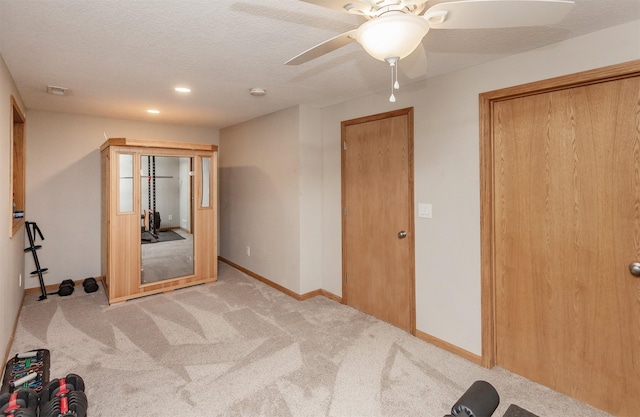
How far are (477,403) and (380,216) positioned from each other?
7.49ft

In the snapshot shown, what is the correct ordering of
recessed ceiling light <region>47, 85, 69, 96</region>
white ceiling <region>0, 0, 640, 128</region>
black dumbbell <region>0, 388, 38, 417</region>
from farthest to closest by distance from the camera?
1. recessed ceiling light <region>47, 85, 69, 96</region>
2. white ceiling <region>0, 0, 640, 128</region>
3. black dumbbell <region>0, 388, 38, 417</region>

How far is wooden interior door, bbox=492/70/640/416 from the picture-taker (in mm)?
1971

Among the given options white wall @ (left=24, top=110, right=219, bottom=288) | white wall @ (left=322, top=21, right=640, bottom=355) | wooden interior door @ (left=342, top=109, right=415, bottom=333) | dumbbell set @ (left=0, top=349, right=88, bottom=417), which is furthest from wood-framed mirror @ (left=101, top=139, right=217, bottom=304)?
white wall @ (left=322, top=21, right=640, bottom=355)

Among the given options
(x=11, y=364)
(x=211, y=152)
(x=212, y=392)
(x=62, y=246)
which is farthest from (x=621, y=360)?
(x=62, y=246)

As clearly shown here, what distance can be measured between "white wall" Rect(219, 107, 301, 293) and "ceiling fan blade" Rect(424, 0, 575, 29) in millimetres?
2744

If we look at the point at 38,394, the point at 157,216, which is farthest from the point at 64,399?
the point at 157,216

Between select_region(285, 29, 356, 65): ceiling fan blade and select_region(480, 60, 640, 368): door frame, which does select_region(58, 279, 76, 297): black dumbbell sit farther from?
select_region(480, 60, 640, 368): door frame

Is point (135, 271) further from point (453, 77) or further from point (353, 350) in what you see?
point (453, 77)

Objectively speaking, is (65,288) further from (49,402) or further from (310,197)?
(310,197)

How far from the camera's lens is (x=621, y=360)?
78.6 inches

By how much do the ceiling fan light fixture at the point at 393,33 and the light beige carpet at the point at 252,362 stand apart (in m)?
2.00

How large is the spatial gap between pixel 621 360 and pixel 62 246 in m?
5.71

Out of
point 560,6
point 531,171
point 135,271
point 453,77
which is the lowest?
point 135,271

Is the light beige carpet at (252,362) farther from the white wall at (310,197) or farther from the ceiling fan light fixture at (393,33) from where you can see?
the ceiling fan light fixture at (393,33)
